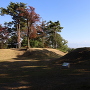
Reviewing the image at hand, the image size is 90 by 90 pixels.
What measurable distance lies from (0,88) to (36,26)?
19.3 metres

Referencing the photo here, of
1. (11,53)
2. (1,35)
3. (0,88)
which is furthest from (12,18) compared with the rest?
(0,88)

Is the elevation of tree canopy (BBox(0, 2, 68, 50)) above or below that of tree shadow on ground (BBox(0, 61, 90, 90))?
above

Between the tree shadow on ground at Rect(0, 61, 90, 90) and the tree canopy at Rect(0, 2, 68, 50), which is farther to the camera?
the tree canopy at Rect(0, 2, 68, 50)

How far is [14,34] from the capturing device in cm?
3406

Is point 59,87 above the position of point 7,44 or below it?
below

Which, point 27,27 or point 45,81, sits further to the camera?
point 27,27

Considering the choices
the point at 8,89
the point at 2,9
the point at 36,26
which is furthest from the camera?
the point at 2,9

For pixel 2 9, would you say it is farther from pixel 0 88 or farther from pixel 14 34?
pixel 0 88

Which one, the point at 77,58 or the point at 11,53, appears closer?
the point at 77,58

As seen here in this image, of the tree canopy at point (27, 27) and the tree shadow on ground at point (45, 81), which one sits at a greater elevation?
the tree canopy at point (27, 27)

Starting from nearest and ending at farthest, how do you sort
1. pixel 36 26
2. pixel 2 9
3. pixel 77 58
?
pixel 77 58, pixel 36 26, pixel 2 9

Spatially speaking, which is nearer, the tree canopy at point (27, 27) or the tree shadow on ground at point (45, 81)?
the tree shadow on ground at point (45, 81)

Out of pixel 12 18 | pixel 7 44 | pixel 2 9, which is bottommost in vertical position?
pixel 7 44

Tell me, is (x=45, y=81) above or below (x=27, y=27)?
below
